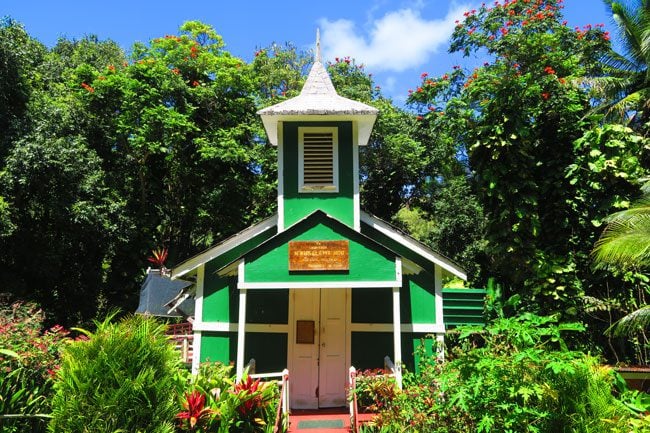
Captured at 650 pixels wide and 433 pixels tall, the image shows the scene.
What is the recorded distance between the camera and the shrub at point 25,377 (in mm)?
6387

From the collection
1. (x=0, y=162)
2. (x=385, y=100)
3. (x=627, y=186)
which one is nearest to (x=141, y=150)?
(x=0, y=162)

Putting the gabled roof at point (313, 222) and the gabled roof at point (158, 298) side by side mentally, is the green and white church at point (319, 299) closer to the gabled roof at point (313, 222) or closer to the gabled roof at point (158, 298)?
the gabled roof at point (313, 222)

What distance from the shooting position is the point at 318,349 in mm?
10203

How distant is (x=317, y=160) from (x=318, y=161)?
0.03 metres

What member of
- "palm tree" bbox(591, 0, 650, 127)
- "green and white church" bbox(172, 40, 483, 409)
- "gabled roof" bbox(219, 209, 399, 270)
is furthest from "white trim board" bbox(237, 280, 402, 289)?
"palm tree" bbox(591, 0, 650, 127)

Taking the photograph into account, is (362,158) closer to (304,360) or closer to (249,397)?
(304,360)

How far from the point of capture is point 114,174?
20.7 metres

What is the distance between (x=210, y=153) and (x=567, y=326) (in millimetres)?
16156

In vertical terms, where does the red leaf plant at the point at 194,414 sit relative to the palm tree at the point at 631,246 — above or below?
below

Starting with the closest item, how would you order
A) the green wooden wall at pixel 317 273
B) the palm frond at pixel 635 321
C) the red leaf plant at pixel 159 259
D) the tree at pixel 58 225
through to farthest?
1. the palm frond at pixel 635 321
2. the green wooden wall at pixel 317 273
3. the red leaf plant at pixel 159 259
4. the tree at pixel 58 225

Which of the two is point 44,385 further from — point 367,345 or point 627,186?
point 627,186

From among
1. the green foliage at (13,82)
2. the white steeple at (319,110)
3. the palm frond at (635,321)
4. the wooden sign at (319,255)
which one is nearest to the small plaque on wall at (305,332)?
the wooden sign at (319,255)

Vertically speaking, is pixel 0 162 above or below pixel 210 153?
below

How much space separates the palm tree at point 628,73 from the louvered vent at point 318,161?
32.6 feet
